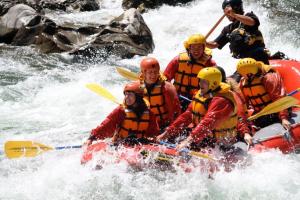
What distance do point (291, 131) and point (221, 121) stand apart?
1.04 metres

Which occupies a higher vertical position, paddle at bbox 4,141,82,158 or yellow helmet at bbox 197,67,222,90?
yellow helmet at bbox 197,67,222,90

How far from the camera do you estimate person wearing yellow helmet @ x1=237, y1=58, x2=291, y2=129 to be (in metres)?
5.29

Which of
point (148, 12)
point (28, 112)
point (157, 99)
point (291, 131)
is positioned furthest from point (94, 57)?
point (291, 131)

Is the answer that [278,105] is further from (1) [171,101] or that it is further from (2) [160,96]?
(2) [160,96]

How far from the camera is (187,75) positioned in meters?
5.75

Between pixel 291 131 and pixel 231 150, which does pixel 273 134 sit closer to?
pixel 291 131

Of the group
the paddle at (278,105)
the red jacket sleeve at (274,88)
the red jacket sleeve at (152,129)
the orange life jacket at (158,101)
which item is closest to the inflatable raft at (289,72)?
the red jacket sleeve at (274,88)

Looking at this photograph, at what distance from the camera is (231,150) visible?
188 inches

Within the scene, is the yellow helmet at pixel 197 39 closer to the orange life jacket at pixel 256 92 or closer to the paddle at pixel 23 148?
the orange life jacket at pixel 256 92

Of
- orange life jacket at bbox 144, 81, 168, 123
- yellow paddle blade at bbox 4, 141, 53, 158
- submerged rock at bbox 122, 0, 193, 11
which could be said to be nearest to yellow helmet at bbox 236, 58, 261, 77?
orange life jacket at bbox 144, 81, 168, 123

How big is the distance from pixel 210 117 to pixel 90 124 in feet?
11.0

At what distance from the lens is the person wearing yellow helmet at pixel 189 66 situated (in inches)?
220

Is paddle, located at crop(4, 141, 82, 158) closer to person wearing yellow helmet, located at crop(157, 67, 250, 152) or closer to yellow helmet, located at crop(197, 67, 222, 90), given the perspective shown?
person wearing yellow helmet, located at crop(157, 67, 250, 152)

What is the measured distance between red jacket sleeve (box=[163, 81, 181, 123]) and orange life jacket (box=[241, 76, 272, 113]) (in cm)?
82
